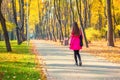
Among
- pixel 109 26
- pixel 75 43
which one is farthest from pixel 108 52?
pixel 75 43

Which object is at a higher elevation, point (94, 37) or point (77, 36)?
point (77, 36)

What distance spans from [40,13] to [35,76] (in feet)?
242

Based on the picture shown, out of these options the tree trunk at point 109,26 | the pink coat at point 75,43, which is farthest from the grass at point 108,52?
the pink coat at point 75,43

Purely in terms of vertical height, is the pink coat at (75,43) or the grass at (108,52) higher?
the pink coat at (75,43)

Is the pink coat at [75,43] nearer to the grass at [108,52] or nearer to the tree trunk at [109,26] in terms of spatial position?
the grass at [108,52]

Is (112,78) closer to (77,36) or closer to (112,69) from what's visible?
(112,69)

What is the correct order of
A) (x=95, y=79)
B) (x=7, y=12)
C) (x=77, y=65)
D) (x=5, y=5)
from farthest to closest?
(x=7, y=12), (x=5, y=5), (x=77, y=65), (x=95, y=79)

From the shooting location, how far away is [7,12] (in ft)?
279

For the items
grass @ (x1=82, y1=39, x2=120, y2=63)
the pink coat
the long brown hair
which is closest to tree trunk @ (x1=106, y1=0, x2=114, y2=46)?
grass @ (x1=82, y1=39, x2=120, y2=63)

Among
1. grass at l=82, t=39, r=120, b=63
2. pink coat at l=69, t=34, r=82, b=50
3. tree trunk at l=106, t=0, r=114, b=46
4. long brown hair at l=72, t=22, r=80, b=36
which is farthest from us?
tree trunk at l=106, t=0, r=114, b=46

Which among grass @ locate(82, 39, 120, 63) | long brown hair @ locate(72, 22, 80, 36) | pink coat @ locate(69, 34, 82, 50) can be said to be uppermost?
long brown hair @ locate(72, 22, 80, 36)

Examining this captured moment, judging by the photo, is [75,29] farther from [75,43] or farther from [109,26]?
[109,26]

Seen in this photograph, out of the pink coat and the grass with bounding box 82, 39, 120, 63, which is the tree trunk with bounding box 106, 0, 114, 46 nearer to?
the grass with bounding box 82, 39, 120, 63

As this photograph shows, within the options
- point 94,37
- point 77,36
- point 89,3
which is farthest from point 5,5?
point 77,36
